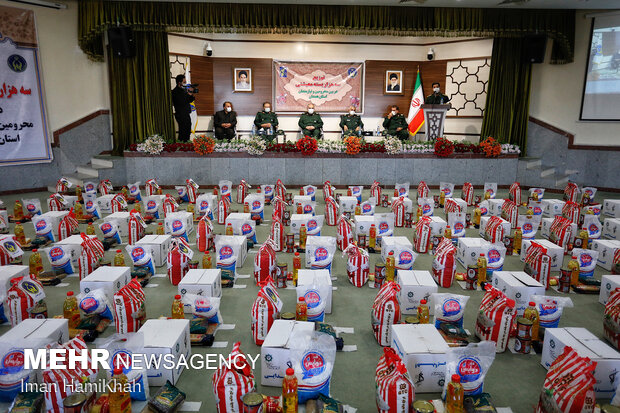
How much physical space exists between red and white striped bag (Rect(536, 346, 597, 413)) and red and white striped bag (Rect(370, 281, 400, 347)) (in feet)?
3.35

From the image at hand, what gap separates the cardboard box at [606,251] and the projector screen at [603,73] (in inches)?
220

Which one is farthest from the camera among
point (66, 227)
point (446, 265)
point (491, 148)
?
point (491, 148)

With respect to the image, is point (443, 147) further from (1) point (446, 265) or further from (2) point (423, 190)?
(1) point (446, 265)

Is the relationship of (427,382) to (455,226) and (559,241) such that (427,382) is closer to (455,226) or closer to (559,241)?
(455,226)

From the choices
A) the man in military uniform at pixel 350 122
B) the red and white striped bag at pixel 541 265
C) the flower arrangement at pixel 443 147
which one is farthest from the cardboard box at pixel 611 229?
the man in military uniform at pixel 350 122

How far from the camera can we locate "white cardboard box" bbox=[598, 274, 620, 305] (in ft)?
11.8

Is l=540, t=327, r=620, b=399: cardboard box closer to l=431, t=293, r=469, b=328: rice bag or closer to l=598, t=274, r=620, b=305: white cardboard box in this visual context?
l=431, t=293, r=469, b=328: rice bag

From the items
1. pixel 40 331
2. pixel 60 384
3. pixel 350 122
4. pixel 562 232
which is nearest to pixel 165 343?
pixel 60 384

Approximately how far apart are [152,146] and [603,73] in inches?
374

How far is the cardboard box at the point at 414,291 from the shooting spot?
344cm

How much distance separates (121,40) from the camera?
8.58 metres

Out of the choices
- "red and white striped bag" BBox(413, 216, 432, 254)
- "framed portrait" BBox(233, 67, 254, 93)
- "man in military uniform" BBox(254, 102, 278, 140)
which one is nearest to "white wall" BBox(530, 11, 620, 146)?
"man in military uniform" BBox(254, 102, 278, 140)

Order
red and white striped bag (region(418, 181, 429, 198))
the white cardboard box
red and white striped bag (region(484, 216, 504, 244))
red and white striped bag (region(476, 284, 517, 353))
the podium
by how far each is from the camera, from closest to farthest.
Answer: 1. red and white striped bag (region(476, 284, 517, 353))
2. the white cardboard box
3. red and white striped bag (region(484, 216, 504, 244))
4. red and white striped bag (region(418, 181, 429, 198))
5. the podium

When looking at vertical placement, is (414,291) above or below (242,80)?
below
